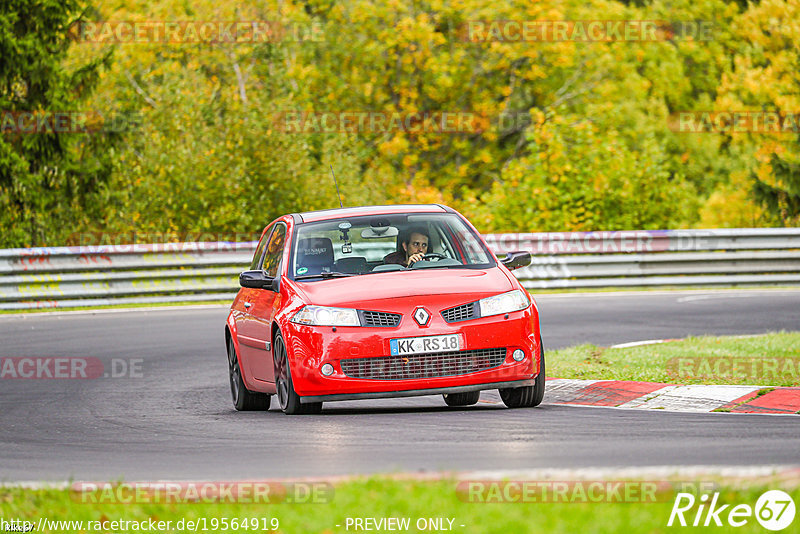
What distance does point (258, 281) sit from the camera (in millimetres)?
10633

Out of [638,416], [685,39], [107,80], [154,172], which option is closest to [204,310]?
[154,172]

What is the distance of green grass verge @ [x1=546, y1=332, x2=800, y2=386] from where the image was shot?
1160 cm

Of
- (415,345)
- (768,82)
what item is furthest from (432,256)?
(768,82)

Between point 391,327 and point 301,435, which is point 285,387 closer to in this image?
point 391,327

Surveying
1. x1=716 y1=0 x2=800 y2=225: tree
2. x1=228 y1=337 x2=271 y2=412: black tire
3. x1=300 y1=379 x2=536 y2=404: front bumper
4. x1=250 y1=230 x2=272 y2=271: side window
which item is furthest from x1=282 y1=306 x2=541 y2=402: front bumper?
x1=716 y1=0 x2=800 y2=225: tree

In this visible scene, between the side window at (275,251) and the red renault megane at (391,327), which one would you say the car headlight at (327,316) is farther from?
the side window at (275,251)

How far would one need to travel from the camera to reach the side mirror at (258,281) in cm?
1054

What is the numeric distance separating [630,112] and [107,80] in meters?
23.2

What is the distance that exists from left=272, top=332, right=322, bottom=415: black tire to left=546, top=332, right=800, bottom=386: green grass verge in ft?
9.64

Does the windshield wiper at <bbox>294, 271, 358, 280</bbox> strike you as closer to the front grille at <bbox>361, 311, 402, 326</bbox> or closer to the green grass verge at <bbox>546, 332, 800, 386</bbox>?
the front grille at <bbox>361, 311, 402, 326</bbox>

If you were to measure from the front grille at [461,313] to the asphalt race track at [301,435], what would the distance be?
0.69 m

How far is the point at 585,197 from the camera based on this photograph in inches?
1159

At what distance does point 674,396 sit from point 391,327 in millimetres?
2535

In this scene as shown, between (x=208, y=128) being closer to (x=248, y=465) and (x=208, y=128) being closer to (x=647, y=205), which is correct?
(x=647, y=205)
